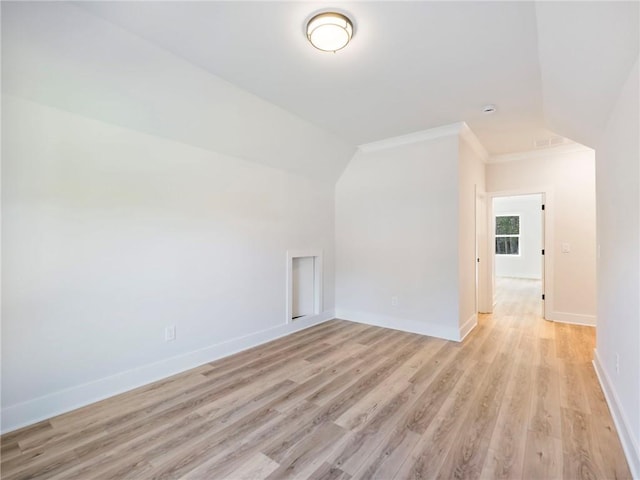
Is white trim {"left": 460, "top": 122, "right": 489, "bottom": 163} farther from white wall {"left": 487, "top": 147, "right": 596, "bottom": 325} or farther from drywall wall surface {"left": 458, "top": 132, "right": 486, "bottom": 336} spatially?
white wall {"left": 487, "top": 147, "right": 596, "bottom": 325}

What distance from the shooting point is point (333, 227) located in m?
4.80

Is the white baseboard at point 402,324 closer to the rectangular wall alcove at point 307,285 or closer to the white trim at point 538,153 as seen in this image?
the rectangular wall alcove at point 307,285

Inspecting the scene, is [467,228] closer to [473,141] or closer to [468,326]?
[473,141]

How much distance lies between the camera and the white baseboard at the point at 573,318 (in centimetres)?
429

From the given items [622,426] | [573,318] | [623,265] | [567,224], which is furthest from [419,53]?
[573,318]

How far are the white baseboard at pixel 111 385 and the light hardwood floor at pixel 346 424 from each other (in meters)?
0.08

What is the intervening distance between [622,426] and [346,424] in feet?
5.70

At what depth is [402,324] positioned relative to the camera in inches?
161

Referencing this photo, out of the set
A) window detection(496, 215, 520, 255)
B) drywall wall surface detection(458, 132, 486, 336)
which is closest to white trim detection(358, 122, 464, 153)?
drywall wall surface detection(458, 132, 486, 336)

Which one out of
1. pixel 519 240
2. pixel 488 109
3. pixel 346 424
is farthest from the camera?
pixel 519 240

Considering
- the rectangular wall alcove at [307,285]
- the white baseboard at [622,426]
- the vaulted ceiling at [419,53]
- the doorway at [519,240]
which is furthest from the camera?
the doorway at [519,240]

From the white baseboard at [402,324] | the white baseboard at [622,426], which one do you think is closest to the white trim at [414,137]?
the white baseboard at [402,324]

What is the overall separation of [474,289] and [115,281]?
4.44 metres

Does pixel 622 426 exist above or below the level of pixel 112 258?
below
